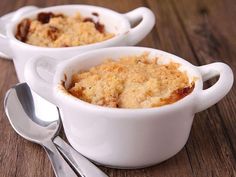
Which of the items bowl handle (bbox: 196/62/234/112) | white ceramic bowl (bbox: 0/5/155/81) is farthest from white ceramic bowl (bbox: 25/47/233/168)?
white ceramic bowl (bbox: 0/5/155/81)

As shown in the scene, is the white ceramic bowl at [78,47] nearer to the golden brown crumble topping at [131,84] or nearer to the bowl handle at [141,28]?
the bowl handle at [141,28]

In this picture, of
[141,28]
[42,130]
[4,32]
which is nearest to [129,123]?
[42,130]

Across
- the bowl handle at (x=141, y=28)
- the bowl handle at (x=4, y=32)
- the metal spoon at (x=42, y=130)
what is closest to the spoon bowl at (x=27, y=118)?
the metal spoon at (x=42, y=130)

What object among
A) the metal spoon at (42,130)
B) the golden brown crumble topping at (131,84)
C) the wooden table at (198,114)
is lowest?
the wooden table at (198,114)

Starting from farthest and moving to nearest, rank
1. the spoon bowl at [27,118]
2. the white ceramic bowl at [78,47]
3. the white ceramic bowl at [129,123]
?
1. the white ceramic bowl at [78,47]
2. the spoon bowl at [27,118]
3. the white ceramic bowl at [129,123]

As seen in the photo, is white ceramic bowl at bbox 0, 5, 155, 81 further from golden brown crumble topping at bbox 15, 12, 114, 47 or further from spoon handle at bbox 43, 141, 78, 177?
spoon handle at bbox 43, 141, 78, 177

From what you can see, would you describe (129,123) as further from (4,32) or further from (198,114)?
(4,32)

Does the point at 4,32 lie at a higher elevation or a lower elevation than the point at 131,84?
lower
